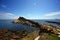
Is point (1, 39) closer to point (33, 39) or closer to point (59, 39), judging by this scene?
point (33, 39)

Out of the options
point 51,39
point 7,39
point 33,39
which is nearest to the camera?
point 51,39

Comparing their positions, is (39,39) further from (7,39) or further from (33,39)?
(7,39)

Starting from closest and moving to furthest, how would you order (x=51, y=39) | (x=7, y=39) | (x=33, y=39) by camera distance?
(x=51, y=39)
(x=33, y=39)
(x=7, y=39)

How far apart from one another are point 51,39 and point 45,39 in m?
0.49

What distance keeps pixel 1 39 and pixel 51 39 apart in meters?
5.18

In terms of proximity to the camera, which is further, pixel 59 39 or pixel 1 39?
pixel 1 39

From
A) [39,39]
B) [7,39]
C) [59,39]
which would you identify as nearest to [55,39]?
[59,39]

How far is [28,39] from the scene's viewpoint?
Answer: 730 centimetres

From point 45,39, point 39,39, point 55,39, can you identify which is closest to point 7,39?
point 39,39

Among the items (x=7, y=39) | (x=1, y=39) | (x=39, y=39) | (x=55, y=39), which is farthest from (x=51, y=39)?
(x=1, y=39)

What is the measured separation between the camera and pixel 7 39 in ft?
28.2

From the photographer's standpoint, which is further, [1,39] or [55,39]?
[1,39]

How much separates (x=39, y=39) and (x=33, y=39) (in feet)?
1.84

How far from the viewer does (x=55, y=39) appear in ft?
22.6
